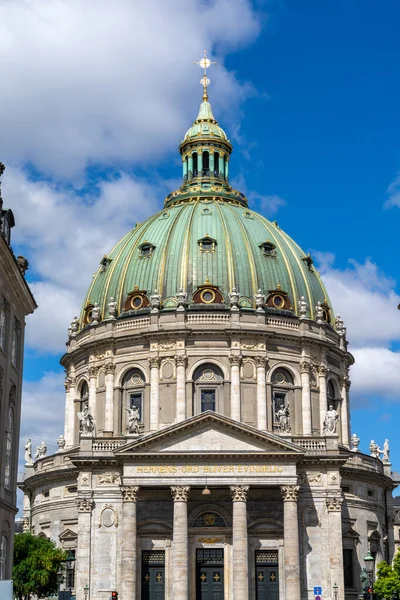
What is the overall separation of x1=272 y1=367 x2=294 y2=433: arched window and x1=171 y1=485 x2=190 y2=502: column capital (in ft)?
41.7

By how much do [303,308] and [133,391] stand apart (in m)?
15.3

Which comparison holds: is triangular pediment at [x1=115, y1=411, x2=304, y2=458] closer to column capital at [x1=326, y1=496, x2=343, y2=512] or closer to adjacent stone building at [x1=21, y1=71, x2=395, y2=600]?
adjacent stone building at [x1=21, y1=71, x2=395, y2=600]

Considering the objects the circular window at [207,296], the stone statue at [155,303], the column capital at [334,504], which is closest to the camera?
the column capital at [334,504]

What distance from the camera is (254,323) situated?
77.6m

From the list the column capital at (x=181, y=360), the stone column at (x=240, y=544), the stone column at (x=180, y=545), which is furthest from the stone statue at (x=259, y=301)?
the stone column at (x=180, y=545)

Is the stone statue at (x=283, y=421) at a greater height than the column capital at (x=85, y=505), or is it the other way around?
the stone statue at (x=283, y=421)

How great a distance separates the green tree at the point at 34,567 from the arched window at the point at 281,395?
773 inches

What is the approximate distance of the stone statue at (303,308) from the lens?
79938 millimetres

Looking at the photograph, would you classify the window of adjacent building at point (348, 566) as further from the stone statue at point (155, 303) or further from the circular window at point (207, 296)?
the stone statue at point (155, 303)

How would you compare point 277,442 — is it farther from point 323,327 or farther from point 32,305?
point 32,305

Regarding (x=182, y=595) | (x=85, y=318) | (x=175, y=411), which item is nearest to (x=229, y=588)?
(x=182, y=595)

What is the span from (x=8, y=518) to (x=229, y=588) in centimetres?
3064

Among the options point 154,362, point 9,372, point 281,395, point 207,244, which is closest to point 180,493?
point 154,362

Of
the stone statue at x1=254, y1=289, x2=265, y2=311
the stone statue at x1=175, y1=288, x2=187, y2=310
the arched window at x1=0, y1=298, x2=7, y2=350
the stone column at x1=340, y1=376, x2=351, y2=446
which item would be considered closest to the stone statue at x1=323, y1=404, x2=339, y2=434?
the stone statue at x1=254, y1=289, x2=265, y2=311
